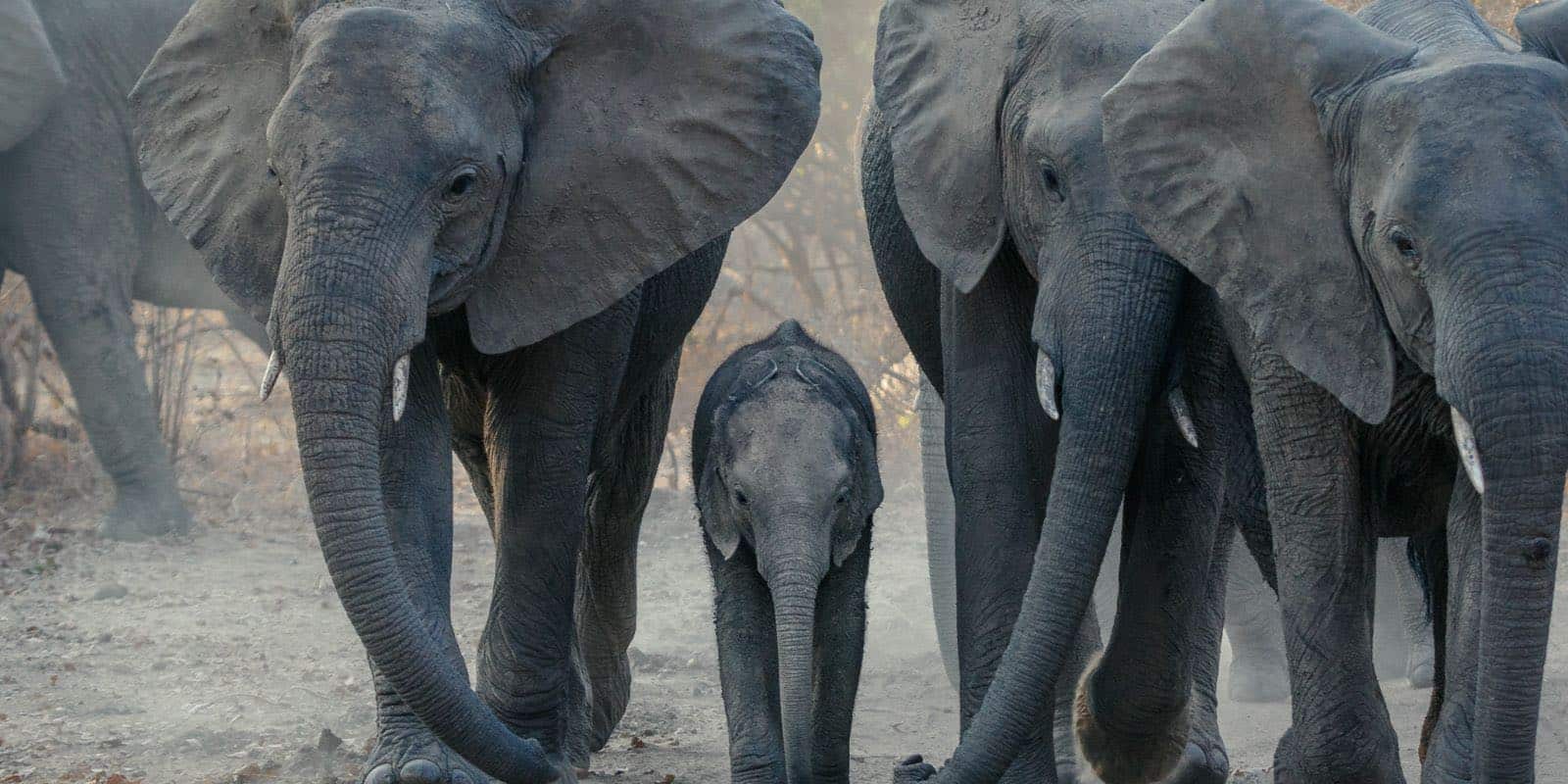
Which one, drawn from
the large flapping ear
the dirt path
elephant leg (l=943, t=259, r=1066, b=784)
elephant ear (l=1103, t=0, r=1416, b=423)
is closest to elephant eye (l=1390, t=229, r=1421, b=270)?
elephant ear (l=1103, t=0, r=1416, b=423)

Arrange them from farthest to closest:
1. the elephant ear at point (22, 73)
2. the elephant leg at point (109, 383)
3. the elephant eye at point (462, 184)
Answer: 1. the elephant leg at point (109, 383)
2. the elephant ear at point (22, 73)
3. the elephant eye at point (462, 184)

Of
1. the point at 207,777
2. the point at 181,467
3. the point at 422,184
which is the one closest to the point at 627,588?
the point at 207,777

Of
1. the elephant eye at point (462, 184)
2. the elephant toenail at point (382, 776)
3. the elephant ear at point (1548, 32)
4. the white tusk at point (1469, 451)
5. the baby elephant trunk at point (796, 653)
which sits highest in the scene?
the elephant ear at point (1548, 32)

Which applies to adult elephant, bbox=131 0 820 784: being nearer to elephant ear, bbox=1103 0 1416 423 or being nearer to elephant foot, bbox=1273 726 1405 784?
elephant ear, bbox=1103 0 1416 423

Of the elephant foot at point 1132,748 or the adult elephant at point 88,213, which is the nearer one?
the elephant foot at point 1132,748

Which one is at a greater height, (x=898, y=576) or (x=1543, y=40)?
(x=1543, y=40)

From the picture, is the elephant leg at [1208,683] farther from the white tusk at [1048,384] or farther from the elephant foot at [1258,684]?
the elephant foot at [1258,684]

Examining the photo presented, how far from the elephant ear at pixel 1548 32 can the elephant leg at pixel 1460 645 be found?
0.83 metres

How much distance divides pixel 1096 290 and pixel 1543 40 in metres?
1.02

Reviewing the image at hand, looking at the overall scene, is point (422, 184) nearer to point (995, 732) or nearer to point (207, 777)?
point (995, 732)

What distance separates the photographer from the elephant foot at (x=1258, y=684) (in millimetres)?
7770

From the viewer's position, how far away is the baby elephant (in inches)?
216

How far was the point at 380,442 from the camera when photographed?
480 cm

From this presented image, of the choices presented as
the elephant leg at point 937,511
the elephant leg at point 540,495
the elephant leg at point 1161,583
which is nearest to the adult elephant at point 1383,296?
the elephant leg at point 1161,583
